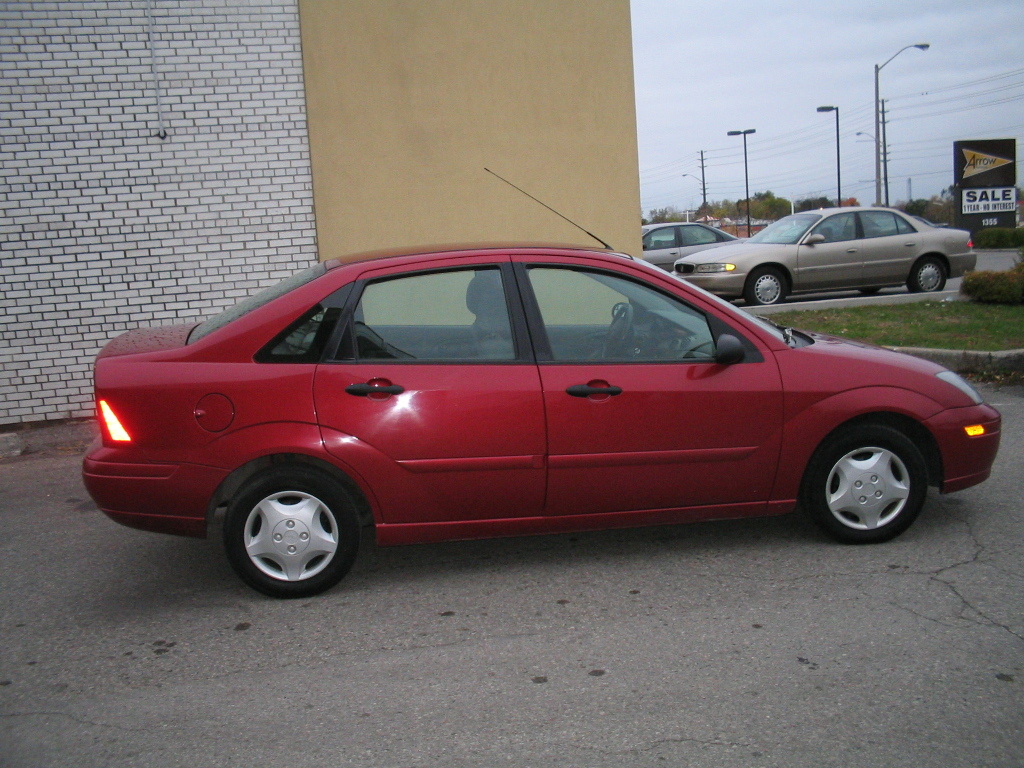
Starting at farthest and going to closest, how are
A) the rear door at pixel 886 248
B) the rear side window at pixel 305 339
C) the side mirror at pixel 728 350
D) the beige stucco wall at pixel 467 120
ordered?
the rear door at pixel 886 248
the beige stucco wall at pixel 467 120
the side mirror at pixel 728 350
the rear side window at pixel 305 339

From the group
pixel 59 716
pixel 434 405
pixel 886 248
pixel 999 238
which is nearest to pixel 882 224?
pixel 886 248

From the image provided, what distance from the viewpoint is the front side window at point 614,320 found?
4523mm

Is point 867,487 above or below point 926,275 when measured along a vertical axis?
below

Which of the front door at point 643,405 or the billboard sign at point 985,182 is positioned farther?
the billboard sign at point 985,182

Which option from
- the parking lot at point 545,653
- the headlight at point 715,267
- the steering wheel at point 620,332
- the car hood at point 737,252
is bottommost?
the parking lot at point 545,653

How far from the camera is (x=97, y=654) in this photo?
153 inches

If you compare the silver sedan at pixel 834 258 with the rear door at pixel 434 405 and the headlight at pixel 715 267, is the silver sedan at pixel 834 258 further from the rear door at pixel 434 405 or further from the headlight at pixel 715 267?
the rear door at pixel 434 405

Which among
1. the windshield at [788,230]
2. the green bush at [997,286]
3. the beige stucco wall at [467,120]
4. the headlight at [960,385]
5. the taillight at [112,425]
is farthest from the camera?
the windshield at [788,230]

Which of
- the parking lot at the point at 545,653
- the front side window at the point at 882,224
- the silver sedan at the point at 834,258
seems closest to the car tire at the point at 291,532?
the parking lot at the point at 545,653

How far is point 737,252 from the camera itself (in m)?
15.0

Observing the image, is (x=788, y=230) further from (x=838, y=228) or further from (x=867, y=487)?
(x=867, y=487)

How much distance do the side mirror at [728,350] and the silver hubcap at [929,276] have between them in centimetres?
1235

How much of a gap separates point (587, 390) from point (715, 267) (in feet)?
36.1

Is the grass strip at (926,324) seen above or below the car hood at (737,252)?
below
